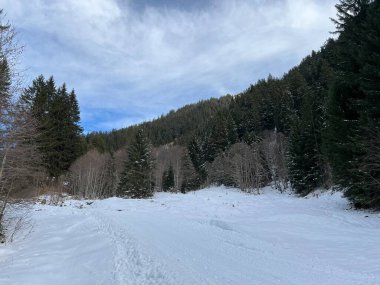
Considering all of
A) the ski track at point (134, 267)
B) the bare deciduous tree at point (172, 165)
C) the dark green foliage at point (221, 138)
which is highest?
the dark green foliage at point (221, 138)

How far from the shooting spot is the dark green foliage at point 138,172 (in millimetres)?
53562

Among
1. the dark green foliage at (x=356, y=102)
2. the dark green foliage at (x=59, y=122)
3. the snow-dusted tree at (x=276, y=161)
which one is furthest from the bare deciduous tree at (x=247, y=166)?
the dark green foliage at (x=356, y=102)

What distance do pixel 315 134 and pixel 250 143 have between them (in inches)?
1206

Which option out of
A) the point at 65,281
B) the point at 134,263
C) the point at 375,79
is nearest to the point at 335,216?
the point at 375,79

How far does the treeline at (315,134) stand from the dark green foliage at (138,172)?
5.38 feet

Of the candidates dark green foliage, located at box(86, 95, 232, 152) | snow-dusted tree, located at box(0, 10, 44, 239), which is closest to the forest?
snow-dusted tree, located at box(0, 10, 44, 239)

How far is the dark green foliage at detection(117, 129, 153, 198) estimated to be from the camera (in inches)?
2109

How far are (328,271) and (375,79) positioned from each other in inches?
538

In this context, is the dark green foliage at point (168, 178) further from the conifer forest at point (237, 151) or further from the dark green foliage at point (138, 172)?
the dark green foliage at point (138, 172)

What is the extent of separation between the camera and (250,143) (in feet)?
249

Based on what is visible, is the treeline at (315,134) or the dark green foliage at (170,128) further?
the dark green foliage at (170,128)

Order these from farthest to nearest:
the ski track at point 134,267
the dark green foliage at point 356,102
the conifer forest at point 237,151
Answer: the dark green foliage at point 356,102
the conifer forest at point 237,151
the ski track at point 134,267

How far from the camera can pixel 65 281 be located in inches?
341

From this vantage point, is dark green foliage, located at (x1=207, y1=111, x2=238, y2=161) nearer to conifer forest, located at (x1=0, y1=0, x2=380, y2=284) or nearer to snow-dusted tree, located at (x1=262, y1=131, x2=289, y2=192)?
conifer forest, located at (x1=0, y1=0, x2=380, y2=284)
